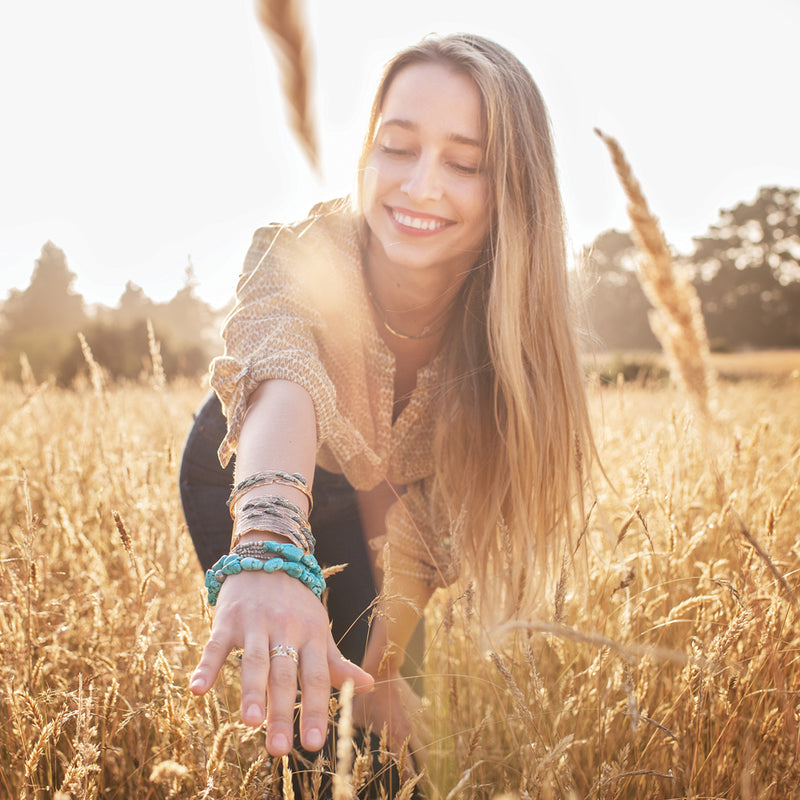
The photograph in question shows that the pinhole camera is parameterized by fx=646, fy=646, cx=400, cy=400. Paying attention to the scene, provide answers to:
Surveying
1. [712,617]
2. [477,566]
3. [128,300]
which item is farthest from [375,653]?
[128,300]

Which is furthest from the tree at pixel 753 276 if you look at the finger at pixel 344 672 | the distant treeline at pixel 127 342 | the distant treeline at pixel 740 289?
the finger at pixel 344 672

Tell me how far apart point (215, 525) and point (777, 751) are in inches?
64.1

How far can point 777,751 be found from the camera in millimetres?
1281

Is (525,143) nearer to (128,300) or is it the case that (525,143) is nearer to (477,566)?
(477,566)

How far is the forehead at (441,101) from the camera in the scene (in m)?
1.76

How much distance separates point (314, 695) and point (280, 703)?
5 cm

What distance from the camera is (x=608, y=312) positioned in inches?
1294

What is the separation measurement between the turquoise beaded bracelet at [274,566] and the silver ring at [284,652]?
0.36ft

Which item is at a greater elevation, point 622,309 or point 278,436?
point 622,309

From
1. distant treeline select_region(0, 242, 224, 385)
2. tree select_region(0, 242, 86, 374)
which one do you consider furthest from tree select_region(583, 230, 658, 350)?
tree select_region(0, 242, 86, 374)

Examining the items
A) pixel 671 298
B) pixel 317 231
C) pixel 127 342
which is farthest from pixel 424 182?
pixel 127 342

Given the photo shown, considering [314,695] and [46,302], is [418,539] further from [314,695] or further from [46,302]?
[46,302]

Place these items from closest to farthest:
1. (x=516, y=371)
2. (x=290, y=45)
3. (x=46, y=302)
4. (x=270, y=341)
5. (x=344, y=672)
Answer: (x=290, y=45)
(x=344, y=672)
(x=270, y=341)
(x=516, y=371)
(x=46, y=302)

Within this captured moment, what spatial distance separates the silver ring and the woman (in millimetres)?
630
